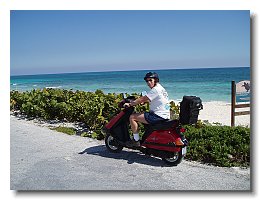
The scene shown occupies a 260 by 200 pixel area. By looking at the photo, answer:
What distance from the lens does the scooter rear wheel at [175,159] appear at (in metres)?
4.53

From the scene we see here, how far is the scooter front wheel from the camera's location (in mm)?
5164

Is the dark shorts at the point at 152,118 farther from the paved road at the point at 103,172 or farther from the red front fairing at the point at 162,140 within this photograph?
the paved road at the point at 103,172

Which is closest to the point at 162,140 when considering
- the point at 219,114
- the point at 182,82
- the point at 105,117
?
the point at 105,117

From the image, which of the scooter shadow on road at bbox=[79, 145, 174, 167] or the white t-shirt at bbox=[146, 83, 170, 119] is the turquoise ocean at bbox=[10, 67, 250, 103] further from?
the white t-shirt at bbox=[146, 83, 170, 119]

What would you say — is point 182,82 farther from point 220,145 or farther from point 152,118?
point 152,118

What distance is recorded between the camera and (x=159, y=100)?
4.59 m

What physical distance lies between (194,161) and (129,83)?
19.7 feet

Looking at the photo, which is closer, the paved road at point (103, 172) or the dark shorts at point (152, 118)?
the paved road at point (103, 172)

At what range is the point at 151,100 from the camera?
459 centimetres

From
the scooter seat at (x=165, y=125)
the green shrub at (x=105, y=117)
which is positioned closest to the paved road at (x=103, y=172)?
the green shrub at (x=105, y=117)

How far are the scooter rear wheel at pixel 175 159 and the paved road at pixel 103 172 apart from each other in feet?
0.24

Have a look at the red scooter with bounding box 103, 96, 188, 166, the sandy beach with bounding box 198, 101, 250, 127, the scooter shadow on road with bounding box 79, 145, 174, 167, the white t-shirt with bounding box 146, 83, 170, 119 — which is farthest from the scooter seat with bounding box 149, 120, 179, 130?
the sandy beach with bounding box 198, 101, 250, 127
